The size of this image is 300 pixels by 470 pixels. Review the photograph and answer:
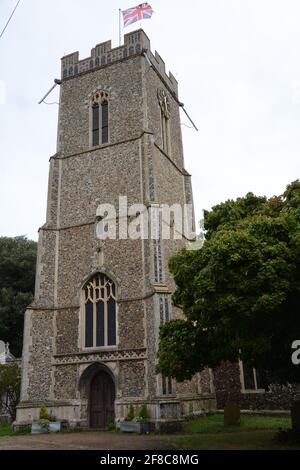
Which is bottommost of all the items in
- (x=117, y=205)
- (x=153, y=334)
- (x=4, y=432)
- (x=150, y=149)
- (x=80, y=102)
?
(x=4, y=432)

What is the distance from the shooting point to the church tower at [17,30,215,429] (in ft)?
55.6

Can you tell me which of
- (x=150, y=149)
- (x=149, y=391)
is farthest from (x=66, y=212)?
(x=149, y=391)

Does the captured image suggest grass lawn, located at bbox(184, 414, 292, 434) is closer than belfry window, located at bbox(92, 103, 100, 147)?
Yes

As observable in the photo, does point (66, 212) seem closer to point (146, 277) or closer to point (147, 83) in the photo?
point (146, 277)

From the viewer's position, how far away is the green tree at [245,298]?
9.34 metres

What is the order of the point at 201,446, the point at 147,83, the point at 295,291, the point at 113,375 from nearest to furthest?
the point at 295,291, the point at 201,446, the point at 113,375, the point at 147,83

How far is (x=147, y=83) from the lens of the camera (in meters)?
22.8

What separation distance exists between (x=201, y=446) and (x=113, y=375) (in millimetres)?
6672

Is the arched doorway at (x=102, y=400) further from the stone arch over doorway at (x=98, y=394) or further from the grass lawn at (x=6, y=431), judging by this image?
the grass lawn at (x=6, y=431)

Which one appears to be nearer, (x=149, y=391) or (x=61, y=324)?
(x=149, y=391)

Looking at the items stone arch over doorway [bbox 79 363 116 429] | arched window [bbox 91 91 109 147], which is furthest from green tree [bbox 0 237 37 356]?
stone arch over doorway [bbox 79 363 116 429]

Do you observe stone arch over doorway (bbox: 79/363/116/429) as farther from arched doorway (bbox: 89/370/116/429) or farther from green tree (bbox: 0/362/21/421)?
green tree (bbox: 0/362/21/421)

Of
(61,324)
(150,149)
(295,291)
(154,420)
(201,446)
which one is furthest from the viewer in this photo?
(150,149)

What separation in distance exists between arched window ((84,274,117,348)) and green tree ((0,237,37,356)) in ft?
40.4
